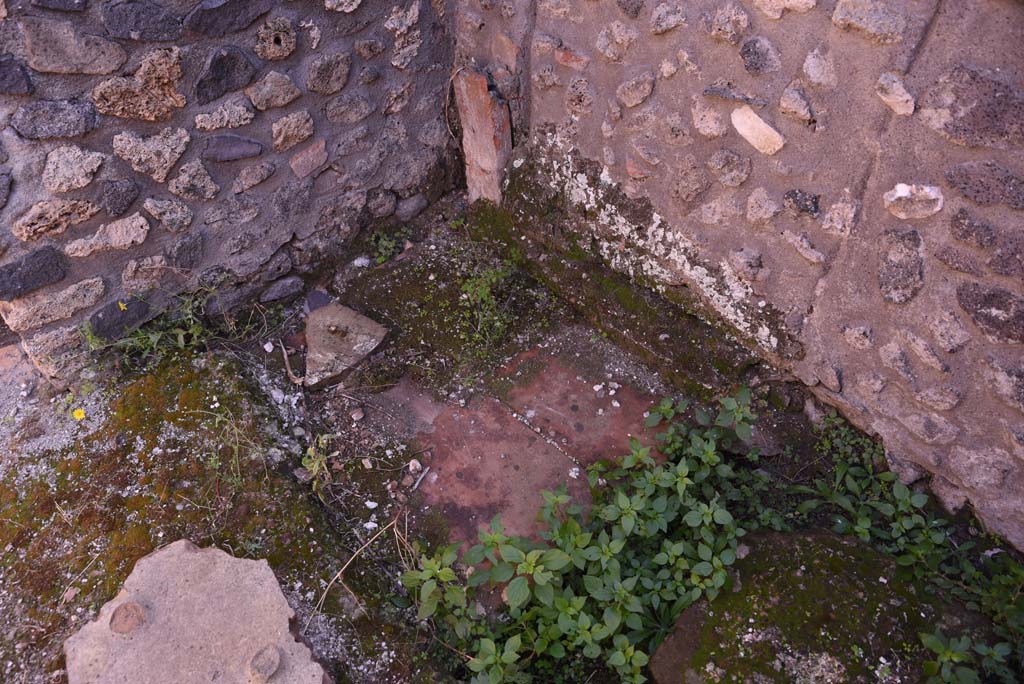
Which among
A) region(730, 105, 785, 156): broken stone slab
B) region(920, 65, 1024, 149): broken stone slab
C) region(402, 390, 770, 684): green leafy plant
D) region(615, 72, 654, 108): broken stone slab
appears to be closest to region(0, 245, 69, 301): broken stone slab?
region(402, 390, 770, 684): green leafy plant

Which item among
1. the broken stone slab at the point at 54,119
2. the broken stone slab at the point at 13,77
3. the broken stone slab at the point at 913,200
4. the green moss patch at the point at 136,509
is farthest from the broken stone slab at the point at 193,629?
the broken stone slab at the point at 913,200

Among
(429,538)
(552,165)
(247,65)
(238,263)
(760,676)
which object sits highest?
(247,65)

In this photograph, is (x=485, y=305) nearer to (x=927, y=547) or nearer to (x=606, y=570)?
(x=606, y=570)

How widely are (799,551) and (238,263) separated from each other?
7.03 ft

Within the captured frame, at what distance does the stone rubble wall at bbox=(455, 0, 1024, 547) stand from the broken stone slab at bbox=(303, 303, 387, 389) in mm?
982

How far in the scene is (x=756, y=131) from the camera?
6.79 feet

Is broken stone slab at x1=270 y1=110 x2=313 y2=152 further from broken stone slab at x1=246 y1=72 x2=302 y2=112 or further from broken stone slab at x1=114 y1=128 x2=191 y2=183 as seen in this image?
broken stone slab at x1=114 y1=128 x2=191 y2=183

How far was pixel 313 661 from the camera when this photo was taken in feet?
6.25

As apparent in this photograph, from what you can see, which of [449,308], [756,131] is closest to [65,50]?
[449,308]

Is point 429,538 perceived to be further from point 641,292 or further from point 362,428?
point 641,292

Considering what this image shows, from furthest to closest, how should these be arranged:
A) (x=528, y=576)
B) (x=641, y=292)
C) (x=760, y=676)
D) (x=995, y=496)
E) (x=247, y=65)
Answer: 1. (x=641, y=292)
2. (x=247, y=65)
3. (x=528, y=576)
4. (x=995, y=496)
5. (x=760, y=676)

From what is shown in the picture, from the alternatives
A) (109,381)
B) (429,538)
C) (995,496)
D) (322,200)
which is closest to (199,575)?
(429,538)

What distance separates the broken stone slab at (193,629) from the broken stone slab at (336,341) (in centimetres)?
74

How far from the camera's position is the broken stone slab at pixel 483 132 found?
280cm
